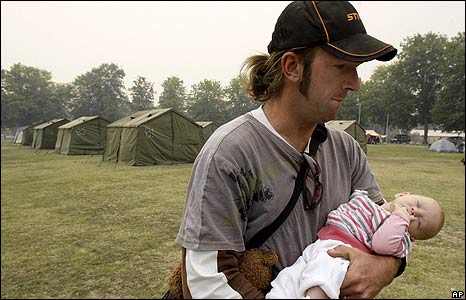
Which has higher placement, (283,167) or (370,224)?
(283,167)

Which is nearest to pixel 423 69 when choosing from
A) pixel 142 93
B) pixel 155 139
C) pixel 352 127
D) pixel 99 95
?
pixel 352 127

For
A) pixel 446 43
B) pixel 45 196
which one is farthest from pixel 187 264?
pixel 446 43

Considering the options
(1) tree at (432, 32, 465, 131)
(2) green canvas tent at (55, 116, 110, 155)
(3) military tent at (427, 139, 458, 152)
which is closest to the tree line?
(2) green canvas tent at (55, 116, 110, 155)

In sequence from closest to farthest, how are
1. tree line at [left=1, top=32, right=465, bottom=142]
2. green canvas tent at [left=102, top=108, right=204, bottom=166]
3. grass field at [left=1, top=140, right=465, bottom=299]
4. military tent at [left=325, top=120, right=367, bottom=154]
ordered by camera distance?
tree line at [left=1, top=32, right=465, bottom=142] → grass field at [left=1, top=140, right=465, bottom=299] → green canvas tent at [left=102, top=108, right=204, bottom=166] → military tent at [left=325, top=120, right=367, bottom=154]

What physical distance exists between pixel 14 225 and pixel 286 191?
420 centimetres

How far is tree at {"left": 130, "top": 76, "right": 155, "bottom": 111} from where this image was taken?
9.23 feet

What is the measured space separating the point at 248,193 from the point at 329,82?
0.43 meters

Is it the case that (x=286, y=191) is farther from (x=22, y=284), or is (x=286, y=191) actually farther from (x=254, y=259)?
(x=22, y=284)

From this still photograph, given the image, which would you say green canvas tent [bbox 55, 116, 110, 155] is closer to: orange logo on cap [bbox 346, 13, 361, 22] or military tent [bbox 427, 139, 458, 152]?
orange logo on cap [bbox 346, 13, 361, 22]

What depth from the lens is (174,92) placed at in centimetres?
231

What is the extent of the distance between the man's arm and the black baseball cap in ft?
2.22

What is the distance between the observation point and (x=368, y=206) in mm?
1291

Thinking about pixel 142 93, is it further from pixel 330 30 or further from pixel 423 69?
pixel 423 69

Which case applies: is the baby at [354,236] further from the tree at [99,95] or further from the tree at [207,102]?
the tree at [99,95]
